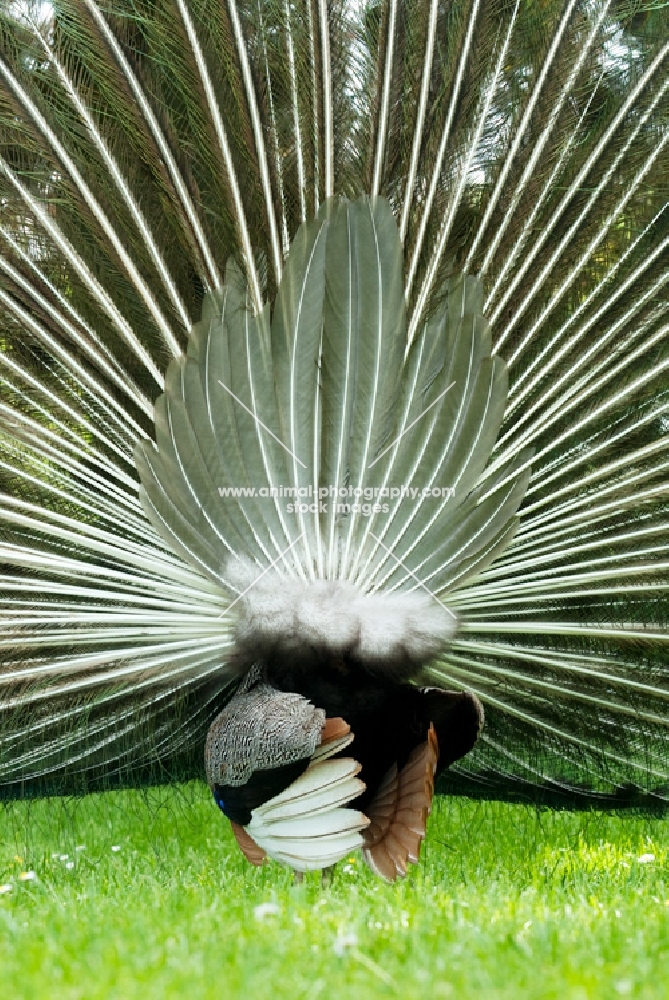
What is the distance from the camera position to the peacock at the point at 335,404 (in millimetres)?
3576

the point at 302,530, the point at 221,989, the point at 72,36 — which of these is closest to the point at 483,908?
the point at 221,989

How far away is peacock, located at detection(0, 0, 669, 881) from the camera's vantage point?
3.58 metres

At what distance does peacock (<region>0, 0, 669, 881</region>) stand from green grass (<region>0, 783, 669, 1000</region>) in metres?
0.27

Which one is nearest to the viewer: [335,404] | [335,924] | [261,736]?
[335,924]

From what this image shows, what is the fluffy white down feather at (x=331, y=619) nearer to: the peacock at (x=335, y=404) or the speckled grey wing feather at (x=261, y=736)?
the peacock at (x=335, y=404)

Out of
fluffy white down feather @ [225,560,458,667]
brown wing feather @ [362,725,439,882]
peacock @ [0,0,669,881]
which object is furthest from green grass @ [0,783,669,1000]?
fluffy white down feather @ [225,560,458,667]

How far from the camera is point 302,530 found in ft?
11.8

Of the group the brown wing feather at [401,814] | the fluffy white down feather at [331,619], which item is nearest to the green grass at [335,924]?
the brown wing feather at [401,814]

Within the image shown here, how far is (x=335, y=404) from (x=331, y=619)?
2.02ft

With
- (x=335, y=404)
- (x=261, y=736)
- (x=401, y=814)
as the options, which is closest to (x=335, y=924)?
(x=261, y=736)

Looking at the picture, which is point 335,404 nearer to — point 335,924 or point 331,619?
point 331,619

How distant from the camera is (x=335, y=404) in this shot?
3.60 m

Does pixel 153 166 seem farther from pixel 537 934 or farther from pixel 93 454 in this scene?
pixel 537 934

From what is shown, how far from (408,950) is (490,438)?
60.5 inches
